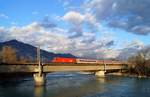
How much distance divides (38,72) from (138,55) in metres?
72.4

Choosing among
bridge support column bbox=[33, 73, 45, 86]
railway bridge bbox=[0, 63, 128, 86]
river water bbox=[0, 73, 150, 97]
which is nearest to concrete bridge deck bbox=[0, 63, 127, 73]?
railway bridge bbox=[0, 63, 128, 86]

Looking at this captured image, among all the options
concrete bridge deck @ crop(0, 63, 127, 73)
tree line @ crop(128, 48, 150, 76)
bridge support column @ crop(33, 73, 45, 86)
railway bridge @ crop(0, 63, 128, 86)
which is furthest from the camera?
tree line @ crop(128, 48, 150, 76)

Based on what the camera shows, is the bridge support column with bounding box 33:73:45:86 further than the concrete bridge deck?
Yes

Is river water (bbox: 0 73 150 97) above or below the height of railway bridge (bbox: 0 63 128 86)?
below

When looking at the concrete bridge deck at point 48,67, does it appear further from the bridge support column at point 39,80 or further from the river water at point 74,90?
the river water at point 74,90

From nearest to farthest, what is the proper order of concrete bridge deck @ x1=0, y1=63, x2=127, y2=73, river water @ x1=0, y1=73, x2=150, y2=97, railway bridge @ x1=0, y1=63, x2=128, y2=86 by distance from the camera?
river water @ x1=0, y1=73, x2=150, y2=97, concrete bridge deck @ x1=0, y1=63, x2=127, y2=73, railway bridge @ x1=0, y1=63, x2=128, y2=86

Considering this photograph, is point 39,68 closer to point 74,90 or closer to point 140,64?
point 74,90

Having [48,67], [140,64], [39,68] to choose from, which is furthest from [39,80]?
[140,64]

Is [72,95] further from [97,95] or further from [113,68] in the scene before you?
[113,68]

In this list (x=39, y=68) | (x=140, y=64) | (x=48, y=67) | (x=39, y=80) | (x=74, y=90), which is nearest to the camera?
(x=74, y=90)

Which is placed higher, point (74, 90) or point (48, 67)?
point (48, 67)

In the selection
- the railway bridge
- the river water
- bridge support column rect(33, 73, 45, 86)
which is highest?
the railway bridge

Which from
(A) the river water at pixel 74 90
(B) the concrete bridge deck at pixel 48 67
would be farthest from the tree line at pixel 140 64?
(A) the river water at pixel 74 90

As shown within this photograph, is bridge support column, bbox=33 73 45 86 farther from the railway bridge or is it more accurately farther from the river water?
the river water
